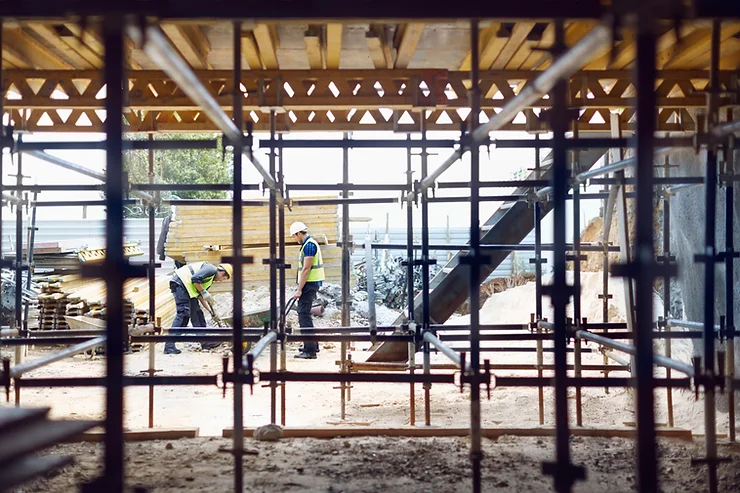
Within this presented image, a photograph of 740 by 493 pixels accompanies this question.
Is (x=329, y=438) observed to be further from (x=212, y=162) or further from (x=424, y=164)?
(x=212, y=162)

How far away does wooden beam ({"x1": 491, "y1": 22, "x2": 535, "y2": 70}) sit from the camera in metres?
5.52

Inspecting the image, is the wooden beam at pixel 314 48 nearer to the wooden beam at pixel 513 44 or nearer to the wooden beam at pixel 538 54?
the wooden beam at pixel 513 44

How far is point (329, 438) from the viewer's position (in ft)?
19.9

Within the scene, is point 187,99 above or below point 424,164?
above

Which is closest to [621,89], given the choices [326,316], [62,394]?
[62,394]

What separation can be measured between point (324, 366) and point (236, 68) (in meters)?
8.72

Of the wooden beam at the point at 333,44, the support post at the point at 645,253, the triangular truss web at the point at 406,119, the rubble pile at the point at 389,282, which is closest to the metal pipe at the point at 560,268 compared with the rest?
the support post at the point at 645,253

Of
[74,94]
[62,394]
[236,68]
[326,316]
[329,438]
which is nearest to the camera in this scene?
[236,68]

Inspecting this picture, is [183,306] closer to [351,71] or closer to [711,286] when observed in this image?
[351,71]

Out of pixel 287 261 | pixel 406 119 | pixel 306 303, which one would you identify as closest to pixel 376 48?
pixel 406 119

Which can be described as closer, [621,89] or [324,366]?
[621,89]

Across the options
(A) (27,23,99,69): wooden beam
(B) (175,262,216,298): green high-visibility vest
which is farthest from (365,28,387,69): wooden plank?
(B) (175,262,216,298): green high-visibility vest

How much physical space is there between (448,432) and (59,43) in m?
5.24

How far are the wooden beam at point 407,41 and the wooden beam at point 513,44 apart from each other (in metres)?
0.83
